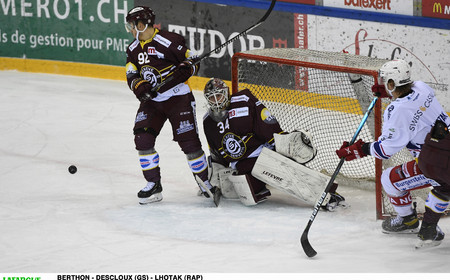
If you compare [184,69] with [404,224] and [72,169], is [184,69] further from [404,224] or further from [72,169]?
[404,224]

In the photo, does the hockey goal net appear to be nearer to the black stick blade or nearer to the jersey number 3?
the jersey number 3

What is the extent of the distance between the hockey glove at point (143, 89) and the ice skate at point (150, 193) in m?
0.56

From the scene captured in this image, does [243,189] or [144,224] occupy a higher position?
[243,189]

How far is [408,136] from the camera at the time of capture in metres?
4.46

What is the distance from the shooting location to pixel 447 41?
269 inches

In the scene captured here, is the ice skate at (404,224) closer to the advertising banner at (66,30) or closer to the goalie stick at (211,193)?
the goalie stick at (211,193)

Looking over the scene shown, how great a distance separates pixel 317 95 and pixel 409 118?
178 cm

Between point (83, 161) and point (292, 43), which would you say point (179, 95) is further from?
point (292, 43)

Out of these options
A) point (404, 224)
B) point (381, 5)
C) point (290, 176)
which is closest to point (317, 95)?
point (290, 176)

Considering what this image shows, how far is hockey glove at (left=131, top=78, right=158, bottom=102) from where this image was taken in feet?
18.0

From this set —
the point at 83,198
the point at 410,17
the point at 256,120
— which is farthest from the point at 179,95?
the point at 410,17

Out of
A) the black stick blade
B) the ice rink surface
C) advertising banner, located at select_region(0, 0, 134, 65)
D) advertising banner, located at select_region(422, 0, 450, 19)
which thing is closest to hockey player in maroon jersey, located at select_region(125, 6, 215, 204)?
the ice rink surface

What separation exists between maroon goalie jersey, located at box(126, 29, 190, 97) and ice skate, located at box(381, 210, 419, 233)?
1554 mm

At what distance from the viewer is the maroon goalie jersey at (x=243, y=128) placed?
5449mm
